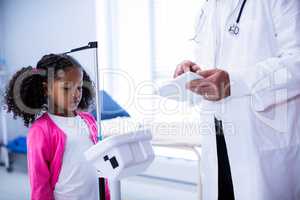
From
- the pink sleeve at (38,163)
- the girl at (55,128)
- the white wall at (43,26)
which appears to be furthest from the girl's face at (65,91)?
the white wall at (43,26)

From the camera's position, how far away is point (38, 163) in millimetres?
871

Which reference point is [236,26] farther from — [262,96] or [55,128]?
[55,128]

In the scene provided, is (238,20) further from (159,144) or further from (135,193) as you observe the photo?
(135,193)

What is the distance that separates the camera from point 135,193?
200 cm

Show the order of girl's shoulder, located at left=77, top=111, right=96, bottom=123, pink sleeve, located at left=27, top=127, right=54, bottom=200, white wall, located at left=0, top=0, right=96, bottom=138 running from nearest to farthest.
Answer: pink sleeve, located at left=27, top=127, right=54, bottom=200 → girl's shoulder, located at left=77, top=111, right=96, bottom=123 → white wall, located at left=0, top=0, right=96, bottom=138

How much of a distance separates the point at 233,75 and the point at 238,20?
189mm

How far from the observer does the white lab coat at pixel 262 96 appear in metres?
0.75

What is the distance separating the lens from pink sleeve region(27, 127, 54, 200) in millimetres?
872

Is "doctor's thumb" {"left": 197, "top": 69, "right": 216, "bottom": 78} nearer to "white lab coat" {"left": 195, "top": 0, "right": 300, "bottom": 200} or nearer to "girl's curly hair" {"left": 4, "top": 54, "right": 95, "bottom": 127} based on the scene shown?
"white lab coat" {"left": 195, "top": 0, "right": 300, "bottom": 200}

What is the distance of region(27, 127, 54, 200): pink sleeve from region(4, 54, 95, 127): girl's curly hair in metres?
0.11

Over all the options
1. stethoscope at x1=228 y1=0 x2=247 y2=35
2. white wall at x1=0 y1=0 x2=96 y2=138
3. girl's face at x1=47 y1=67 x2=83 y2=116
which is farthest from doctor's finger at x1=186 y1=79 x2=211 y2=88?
white wall at x1=0 y1=0 x2=96 y2=138

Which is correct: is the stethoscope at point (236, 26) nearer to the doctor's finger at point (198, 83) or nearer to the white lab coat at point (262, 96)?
the white lab coat at point (262, 96)

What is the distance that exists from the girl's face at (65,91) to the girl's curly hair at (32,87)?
2 cm

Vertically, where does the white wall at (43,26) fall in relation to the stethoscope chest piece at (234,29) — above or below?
above
